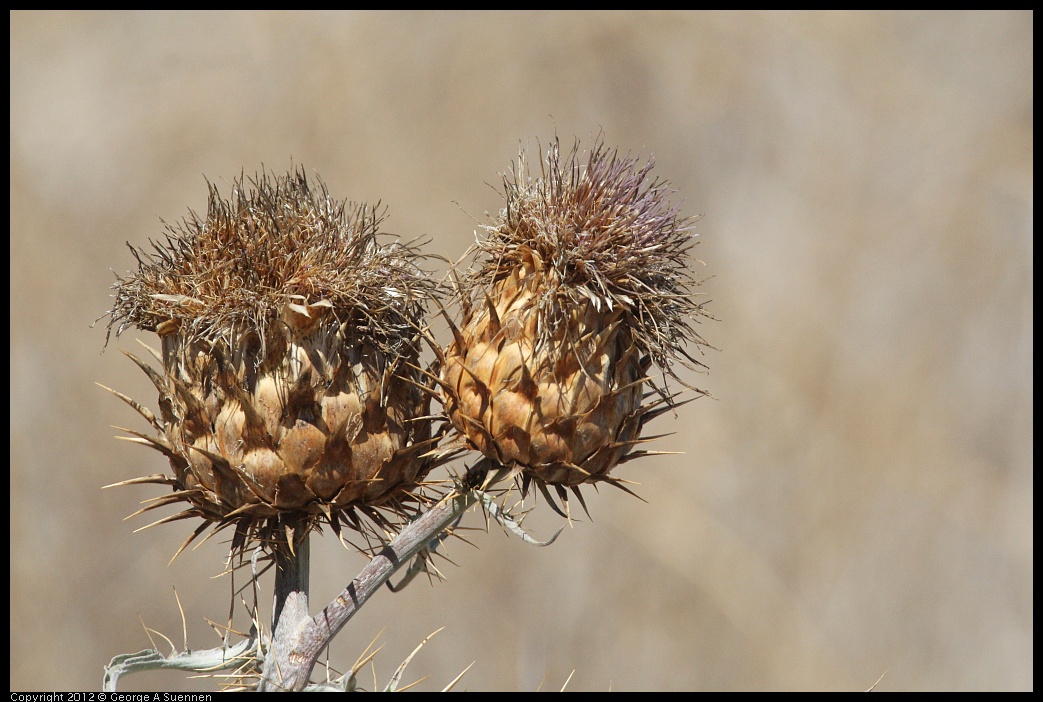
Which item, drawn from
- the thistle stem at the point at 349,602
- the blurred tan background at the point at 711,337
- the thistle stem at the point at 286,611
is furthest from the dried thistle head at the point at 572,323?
the blurred tan background at the point at 711,337

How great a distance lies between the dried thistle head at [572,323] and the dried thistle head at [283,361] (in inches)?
8.5

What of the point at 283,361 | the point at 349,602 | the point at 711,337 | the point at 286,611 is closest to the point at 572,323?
the point at 283,361

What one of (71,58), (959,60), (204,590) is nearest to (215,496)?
(204,590)

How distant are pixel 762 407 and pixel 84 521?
561 centimetres

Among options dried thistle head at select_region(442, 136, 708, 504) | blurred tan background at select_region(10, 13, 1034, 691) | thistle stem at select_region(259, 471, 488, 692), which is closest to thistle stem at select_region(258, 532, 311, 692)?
thistle stem at select_region(259, 471, 488, 692)

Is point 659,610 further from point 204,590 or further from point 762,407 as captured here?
point 204,590

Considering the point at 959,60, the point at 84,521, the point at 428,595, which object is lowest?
the point at 84,521

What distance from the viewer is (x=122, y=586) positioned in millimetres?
6789

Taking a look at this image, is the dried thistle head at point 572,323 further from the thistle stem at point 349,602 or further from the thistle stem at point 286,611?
the thistle stem at point 286,611

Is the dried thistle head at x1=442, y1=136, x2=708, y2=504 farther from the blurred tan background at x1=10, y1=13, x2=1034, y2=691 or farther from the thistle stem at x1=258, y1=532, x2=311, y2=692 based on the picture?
the blurred tan background at x1=10, y1=13, x2=1034, y2=691

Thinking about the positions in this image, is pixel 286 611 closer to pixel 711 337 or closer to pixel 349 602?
pixel 349 602

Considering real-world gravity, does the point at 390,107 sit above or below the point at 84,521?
above

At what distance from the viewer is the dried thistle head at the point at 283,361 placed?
Answer: 248 centimetres

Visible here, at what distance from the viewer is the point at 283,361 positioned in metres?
2.53
